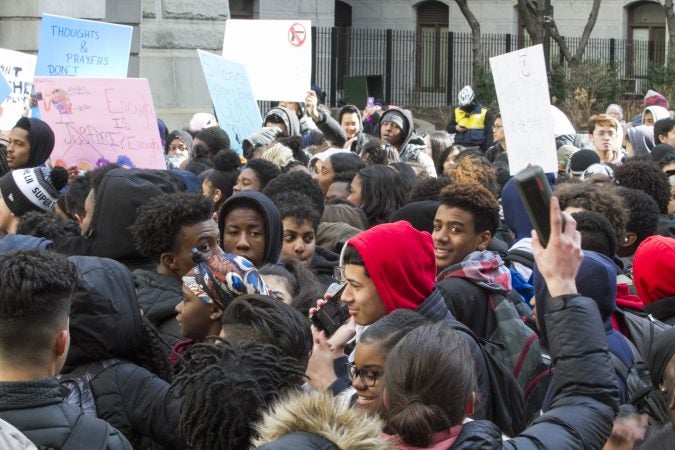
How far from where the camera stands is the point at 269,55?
40.3 ft

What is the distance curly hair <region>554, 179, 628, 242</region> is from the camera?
219 inches

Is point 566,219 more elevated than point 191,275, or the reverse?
point 566,219

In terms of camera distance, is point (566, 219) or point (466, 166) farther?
point (466, 166)

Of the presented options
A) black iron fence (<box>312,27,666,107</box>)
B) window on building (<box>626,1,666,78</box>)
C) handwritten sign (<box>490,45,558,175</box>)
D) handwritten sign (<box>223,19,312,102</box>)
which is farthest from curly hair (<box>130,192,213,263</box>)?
window on building (<box>626,1,666,78</box>)

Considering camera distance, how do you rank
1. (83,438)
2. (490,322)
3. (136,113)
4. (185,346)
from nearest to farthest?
(83,438), (185,346), (490,322), (136,113)

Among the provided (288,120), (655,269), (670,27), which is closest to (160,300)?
(655,269)

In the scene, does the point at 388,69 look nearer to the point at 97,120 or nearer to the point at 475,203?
the point at 97,120

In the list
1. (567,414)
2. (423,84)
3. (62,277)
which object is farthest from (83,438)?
(423,84)

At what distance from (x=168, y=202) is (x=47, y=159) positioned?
3.03 m

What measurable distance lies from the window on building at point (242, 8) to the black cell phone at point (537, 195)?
27470mm

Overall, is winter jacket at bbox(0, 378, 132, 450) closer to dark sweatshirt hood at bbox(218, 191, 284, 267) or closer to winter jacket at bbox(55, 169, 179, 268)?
winter jacket at bbox(55, 169, 179, 268)

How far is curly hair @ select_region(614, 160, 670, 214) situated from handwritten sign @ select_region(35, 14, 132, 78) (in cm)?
385

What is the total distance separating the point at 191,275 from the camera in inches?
164

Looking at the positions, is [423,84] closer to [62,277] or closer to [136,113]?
[136,113]
